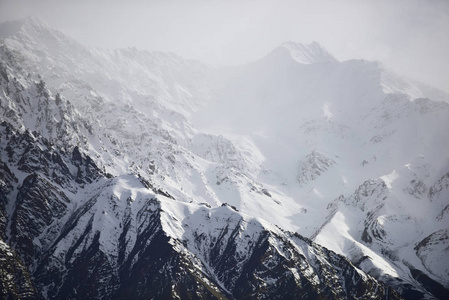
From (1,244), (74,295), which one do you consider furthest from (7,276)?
(74,295)

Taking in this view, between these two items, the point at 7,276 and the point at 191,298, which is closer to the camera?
the point at 7,276

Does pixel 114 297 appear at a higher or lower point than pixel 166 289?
lower

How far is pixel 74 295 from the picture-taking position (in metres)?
197

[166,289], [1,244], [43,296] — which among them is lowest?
[43,296]

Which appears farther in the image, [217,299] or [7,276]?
[217,299]

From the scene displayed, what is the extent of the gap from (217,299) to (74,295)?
68.2 m

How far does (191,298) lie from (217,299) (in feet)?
41.1

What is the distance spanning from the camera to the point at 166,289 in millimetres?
199875

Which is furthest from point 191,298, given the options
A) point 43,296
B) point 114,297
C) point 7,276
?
point 7,276

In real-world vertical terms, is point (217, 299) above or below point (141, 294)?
above

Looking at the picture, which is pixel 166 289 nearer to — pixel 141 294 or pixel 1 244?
pixel 141 294

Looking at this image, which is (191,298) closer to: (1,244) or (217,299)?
(217,299)

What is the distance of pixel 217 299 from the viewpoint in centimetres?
19962

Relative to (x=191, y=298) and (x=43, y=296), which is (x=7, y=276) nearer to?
(x=43, y=296)
